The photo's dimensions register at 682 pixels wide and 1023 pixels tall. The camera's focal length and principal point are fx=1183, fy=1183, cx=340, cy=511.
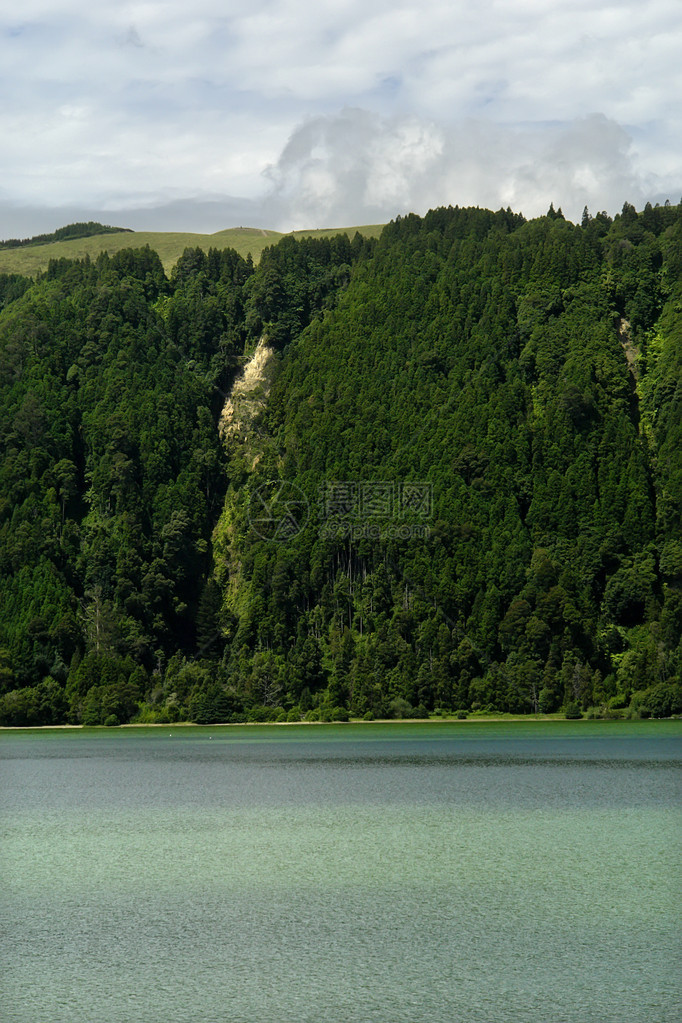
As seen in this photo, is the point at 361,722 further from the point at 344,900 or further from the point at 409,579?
the point at 344,900

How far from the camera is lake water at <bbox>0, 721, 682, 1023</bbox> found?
2462 centimetres

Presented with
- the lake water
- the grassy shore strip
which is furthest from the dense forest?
the lake water

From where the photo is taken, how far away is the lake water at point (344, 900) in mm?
24625

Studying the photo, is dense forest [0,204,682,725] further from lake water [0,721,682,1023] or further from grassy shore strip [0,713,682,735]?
lake water [0,721,682,1023]

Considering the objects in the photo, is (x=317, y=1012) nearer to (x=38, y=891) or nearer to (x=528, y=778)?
(x=38, y=891)

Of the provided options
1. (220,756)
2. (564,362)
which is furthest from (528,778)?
(564,362)

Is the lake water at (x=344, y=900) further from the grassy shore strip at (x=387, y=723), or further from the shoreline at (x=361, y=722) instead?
the shoreline at (x=361, y=722)

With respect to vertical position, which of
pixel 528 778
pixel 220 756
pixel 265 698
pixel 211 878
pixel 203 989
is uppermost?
pixel 203 989

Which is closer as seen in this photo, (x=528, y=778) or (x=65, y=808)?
(x=65, y=808)

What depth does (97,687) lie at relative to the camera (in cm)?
16650

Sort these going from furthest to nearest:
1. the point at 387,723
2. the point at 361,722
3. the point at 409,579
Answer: the point at 409,579
the point at 361,722
the point at 387,723

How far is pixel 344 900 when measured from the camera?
112 feet

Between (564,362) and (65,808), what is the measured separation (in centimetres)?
15437

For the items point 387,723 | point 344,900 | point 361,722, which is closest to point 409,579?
point 361,722
